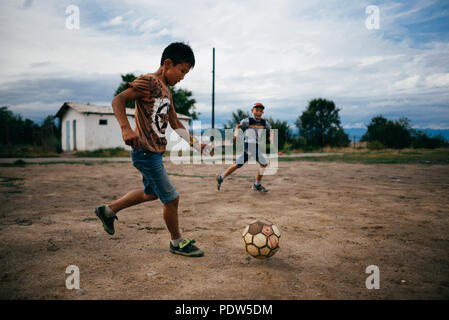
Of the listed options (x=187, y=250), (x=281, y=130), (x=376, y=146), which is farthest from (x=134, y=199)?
(x=376, y=146)

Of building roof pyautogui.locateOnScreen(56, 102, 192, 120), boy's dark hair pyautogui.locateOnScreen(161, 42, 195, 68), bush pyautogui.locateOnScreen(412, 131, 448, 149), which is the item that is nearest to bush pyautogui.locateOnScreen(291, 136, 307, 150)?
bush pyautogui.locateOnScreen(412, 131, 448, 149)

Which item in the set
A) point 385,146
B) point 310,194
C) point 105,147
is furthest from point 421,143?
point 105,147

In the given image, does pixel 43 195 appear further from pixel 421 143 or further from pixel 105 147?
pixel 421 143

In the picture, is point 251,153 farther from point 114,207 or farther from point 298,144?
point 298,144

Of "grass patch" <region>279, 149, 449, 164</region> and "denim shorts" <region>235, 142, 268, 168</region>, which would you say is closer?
"denim shorts" <region>235, 142, 268, 168</region>

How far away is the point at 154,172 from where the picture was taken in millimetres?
2631

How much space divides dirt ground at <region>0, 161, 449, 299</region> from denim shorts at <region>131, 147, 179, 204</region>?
0.60m

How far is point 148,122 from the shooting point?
8.59ft

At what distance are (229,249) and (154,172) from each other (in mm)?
1085

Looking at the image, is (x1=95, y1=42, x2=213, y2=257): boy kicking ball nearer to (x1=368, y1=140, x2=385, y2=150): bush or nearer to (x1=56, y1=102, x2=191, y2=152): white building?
(x1=56, y1=102, x2=191, y2=152): white building

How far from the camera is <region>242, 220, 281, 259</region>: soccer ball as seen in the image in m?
2.60

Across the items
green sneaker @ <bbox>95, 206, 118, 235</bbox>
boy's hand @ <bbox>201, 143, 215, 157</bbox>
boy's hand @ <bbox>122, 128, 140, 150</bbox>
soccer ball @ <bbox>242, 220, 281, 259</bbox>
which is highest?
boy's hand @ <bbox>122, 128, 140, 150</bbox>

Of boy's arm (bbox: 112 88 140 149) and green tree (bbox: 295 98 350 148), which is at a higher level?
green tree (bbox: 295 98 350 148)
